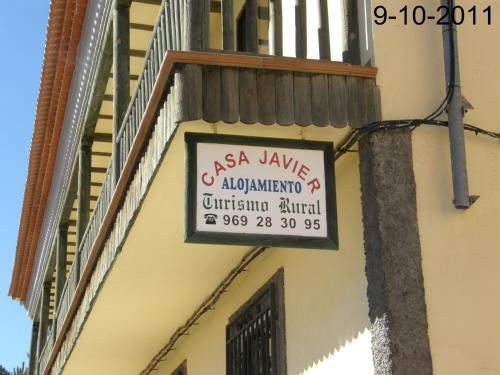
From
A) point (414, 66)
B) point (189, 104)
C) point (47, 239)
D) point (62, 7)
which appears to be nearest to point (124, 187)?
point (189, 104)

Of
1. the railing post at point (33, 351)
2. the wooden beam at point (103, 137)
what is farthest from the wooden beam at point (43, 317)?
the wooden beam at point (103, 137)

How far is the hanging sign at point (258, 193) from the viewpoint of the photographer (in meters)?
5.68

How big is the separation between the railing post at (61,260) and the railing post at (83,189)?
2.11 metres

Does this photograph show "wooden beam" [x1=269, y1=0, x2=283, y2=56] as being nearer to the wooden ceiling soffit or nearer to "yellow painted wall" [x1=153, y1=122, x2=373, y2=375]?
"yellow painted wall" [x1=153, y1=122, x2=373, y2=375]

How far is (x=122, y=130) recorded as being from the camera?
900cm

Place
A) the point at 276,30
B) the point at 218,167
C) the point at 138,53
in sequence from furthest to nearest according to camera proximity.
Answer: the point at 138,53
the point at 276,30
the point at 218,167

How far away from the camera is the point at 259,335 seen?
8.28 meters

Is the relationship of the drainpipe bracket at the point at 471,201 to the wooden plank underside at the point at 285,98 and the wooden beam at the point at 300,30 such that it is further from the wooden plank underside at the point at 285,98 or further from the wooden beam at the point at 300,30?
the wooden beam at the point at 300,30

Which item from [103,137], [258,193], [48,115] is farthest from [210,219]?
[48,115]

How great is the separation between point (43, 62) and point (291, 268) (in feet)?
22.5

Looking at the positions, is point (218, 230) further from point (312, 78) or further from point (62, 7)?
point (62, 7)

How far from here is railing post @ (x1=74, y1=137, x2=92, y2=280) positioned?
12602 mm

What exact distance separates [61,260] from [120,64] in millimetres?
6138
